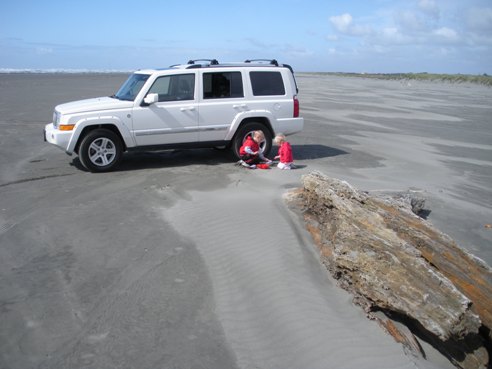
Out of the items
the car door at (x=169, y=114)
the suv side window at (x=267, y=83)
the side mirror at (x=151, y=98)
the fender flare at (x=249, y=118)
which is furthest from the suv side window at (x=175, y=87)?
the suv side window at (x=267, y=83)

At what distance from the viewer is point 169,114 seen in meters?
8.84

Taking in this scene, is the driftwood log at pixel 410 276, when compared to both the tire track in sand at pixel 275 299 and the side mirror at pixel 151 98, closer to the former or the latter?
the tire track in sand at pixel 275 299

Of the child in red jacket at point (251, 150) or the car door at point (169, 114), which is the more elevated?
the car door at point (169, 114)

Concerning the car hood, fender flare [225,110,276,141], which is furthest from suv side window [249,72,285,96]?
the car hood

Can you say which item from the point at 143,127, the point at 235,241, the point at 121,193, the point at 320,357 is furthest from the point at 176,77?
the point at 320,357

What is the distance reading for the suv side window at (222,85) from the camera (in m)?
9.23

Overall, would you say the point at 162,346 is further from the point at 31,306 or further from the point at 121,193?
the point at 121,193

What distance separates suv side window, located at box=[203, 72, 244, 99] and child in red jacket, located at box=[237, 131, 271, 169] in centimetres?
106

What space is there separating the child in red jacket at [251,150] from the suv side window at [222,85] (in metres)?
1.06

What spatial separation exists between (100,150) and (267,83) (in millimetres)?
3986

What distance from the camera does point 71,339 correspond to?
140 inches

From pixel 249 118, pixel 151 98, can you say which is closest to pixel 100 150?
pixel 151 98

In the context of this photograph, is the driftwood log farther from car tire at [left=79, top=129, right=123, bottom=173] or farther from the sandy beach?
car tire at [left=79, top=129, right=123, bottom=173]

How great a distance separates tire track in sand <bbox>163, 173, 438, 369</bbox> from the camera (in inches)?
141
